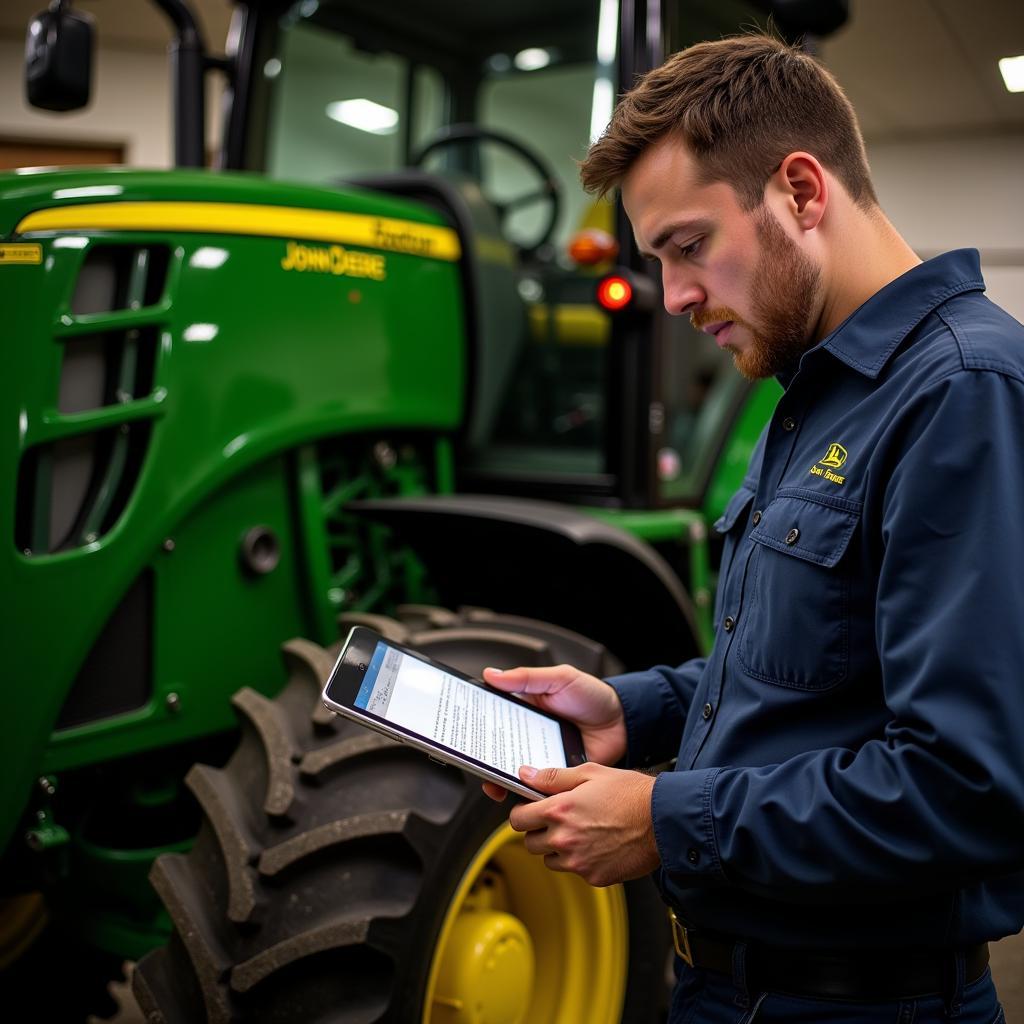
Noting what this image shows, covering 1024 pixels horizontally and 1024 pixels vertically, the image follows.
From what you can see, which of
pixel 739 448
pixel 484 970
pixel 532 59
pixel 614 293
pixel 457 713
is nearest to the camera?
pixel 457 713

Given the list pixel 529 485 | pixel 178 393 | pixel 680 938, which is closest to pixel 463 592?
pixel 529 485

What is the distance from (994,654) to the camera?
0.86 metres

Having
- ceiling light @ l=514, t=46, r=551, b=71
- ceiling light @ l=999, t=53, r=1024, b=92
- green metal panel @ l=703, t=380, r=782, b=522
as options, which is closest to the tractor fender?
green metal panel @ l=703, t=380, r=782, b=522

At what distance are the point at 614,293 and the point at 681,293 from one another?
1359 millimetres

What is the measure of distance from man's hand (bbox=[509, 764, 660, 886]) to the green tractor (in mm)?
517

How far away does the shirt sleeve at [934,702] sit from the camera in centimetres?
87

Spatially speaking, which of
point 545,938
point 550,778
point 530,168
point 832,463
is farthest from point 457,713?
point 530,168

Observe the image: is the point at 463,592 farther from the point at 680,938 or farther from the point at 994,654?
the point at 994,654

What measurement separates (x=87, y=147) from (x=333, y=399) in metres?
7.10

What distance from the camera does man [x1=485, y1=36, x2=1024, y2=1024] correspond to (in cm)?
89

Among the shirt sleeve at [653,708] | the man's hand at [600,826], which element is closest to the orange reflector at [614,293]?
the shirt sleeve at [653,708]

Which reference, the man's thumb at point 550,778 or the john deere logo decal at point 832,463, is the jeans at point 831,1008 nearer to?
the man's thumb at point 550,778

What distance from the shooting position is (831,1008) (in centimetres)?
107

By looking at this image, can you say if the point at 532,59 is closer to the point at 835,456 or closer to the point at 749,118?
the point at 749,118
